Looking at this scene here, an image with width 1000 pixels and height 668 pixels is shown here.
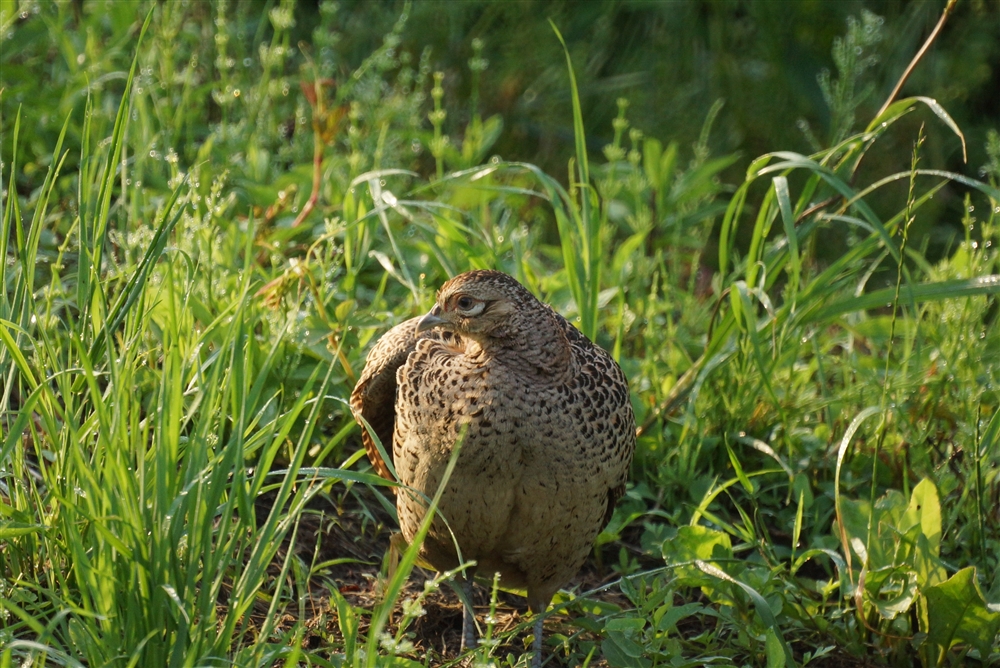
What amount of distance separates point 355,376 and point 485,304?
2.61ft

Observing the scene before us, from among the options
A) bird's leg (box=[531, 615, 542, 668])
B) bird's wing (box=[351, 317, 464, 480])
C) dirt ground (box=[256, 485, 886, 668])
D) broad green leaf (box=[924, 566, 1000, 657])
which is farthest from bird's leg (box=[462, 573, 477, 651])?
broad green leaf (box=[924, 566, 1000, 657])

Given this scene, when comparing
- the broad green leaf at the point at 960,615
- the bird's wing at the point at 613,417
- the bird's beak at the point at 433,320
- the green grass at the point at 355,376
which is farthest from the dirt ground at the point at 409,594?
the bird's beak at the point at 433,320

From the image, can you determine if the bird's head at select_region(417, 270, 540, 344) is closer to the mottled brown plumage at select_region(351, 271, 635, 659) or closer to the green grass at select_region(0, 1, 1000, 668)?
the mottled brown plumage at select_region(351, 271, 635, 659)

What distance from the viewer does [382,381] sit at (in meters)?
3.02

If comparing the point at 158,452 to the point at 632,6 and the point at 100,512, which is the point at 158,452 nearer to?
the point at 100,512

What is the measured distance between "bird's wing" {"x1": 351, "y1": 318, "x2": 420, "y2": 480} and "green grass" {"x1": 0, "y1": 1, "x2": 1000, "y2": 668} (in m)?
0.11

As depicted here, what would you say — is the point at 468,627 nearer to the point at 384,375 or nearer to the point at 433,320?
the point at 384,375

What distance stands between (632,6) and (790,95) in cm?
85

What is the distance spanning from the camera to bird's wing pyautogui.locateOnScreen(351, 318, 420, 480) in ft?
9.75

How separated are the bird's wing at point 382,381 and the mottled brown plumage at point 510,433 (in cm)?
13

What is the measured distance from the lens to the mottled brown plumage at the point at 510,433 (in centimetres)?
257

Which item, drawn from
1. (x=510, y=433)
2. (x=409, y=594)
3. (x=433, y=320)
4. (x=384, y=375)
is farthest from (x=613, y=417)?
(x=409, y=594)

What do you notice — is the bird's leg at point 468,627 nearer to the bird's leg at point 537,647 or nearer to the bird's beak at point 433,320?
the bird's leg at point 537,647

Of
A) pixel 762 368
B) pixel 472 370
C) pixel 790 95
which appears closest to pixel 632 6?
pixel 790 95
